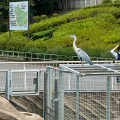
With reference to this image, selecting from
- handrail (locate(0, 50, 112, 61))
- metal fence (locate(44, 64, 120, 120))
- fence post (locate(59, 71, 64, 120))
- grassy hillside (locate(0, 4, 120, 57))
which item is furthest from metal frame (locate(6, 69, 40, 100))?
grassy hillside (locate(0, 4, 120, 57))

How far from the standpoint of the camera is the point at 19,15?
41562 millimetres

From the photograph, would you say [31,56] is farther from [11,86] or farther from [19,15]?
[11,86]

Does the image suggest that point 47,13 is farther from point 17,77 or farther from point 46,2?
point 17,77

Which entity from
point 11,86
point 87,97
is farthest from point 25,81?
point 87,97

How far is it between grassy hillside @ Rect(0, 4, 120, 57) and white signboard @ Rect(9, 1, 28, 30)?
0.98 m

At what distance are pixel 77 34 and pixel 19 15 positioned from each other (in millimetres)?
5021

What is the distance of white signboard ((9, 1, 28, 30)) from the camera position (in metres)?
41.0

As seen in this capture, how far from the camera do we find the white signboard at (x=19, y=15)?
134ft

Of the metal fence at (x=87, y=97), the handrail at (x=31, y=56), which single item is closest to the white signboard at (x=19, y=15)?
the handrail at (x=31, y=56)

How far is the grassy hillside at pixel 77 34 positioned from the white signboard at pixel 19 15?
38.7 inches

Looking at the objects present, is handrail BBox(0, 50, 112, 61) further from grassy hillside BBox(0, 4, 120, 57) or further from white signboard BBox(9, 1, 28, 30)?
white signboard BBox(9, 1, 28, 30)

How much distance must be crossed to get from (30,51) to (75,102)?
23879 millimetres

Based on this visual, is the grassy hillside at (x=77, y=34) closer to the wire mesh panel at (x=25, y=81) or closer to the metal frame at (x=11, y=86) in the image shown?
the wire mesh panel at (x=25, y=81)

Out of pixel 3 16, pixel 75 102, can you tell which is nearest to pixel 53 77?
pixel 75 102
